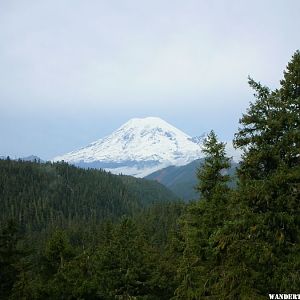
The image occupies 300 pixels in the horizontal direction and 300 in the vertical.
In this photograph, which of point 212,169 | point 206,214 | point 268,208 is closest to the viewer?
point 268,208

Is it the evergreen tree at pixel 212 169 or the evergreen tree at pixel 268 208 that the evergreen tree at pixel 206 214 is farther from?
the evergreen tree at pixel 268 208

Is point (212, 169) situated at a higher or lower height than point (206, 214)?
higher

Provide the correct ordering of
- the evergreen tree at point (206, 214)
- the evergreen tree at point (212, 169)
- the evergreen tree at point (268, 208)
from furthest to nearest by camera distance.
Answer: the evergreen tree at point (212, 169), the evergreen tree at point (206, 214), the evergreen tree at point (268, 208)

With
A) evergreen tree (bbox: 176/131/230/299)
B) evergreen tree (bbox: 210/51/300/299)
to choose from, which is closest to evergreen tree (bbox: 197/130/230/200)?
evergreen tree (bbox: 176/131/230/299)

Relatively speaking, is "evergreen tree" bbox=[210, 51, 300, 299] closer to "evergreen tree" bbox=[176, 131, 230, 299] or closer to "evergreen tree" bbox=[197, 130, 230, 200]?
"evergreen tree" bbox=[176, 131, 230, 299]

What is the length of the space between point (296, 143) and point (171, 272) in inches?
1256

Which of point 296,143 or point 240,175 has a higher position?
point 296,143

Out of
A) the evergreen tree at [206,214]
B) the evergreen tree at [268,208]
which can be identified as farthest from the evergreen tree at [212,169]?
the evergreen tree at [268,208]

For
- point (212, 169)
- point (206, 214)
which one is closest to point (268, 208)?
point (206, 214)

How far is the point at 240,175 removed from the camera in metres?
16.1

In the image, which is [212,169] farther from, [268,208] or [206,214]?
[268,208]

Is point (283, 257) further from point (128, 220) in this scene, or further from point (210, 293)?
point (128, 220)

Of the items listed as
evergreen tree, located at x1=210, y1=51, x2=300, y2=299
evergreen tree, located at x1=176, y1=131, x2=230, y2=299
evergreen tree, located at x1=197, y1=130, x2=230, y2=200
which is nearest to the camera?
evergreen tree, located at x1=210, y1=51, x2=300, y2=299

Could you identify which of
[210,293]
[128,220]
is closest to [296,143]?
[210,293]
